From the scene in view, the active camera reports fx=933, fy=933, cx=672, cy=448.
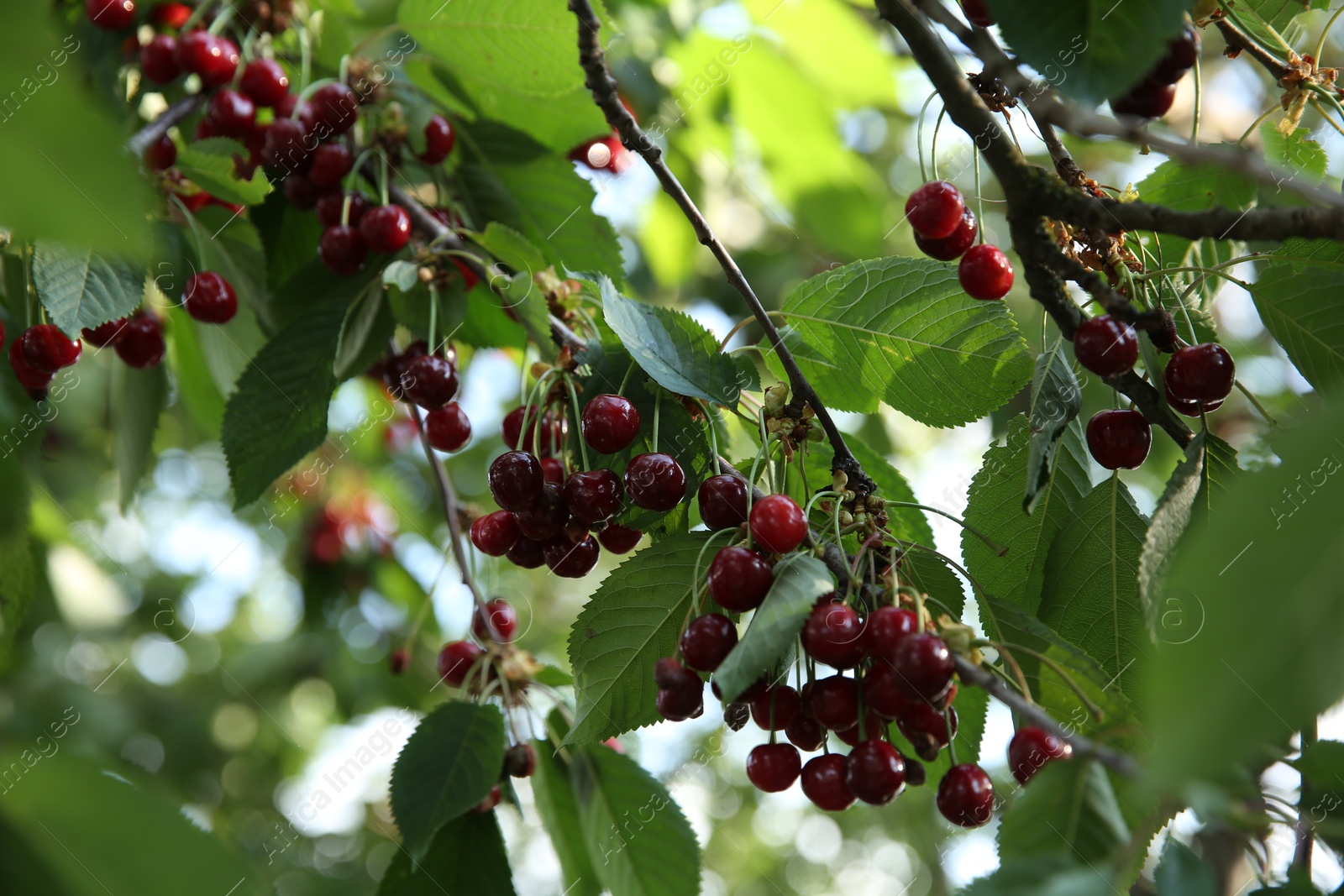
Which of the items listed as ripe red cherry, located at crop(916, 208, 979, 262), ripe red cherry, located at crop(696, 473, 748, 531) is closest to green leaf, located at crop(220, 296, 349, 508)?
ripe red cherry, located at crop(696, 473, 748, 531)

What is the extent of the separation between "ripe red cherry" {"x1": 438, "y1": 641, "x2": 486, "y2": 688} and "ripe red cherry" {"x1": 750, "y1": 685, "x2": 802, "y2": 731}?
104cm

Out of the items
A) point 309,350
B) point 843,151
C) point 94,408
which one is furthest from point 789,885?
point 309,350

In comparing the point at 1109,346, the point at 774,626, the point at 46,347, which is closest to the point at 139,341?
the point at 46,347

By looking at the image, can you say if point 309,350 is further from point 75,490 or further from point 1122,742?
point 75,490

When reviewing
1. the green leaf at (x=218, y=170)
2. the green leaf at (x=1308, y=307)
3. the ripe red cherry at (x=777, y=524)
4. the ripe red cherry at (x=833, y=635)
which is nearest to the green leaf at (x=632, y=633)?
the ripe red cherry at (x=777, y=524)

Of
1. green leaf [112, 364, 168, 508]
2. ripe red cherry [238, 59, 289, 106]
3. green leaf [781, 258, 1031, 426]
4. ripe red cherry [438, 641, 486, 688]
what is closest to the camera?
green leaf [781, 258, 1031, 426]

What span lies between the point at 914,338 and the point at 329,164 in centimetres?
116

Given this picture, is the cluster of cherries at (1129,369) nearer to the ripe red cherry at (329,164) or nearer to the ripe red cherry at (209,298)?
the ripe red cherry at (329,164)

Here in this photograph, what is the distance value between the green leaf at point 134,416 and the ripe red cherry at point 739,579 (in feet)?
5.50

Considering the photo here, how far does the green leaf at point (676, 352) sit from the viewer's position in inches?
48.2

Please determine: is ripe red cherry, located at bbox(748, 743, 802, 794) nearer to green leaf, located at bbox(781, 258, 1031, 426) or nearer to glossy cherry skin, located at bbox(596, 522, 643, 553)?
glossy cherry skin, located at bbox(596, 522, 643, 553)

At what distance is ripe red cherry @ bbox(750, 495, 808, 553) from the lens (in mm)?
1139

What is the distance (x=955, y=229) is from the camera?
1314mm

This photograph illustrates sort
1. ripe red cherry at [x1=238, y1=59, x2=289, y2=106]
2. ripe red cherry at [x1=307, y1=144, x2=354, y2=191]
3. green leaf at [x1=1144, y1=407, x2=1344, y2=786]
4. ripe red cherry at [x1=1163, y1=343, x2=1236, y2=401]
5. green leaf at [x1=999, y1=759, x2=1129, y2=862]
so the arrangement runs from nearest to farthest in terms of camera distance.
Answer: green leaf at [x1=1144, y1=407, x2=1344, y2=786] < green leaf at [x1=999, y1=759, x2=1129, y2=862] < ripe red cherry at [x1=1163, y1=343, x2=1236, y2=401] < ripe red cherry at [x1=307, y1=144, x2=354, y2=191] < ripe red cherry at [x1=238, y1=59, x2=289, y2=106]
